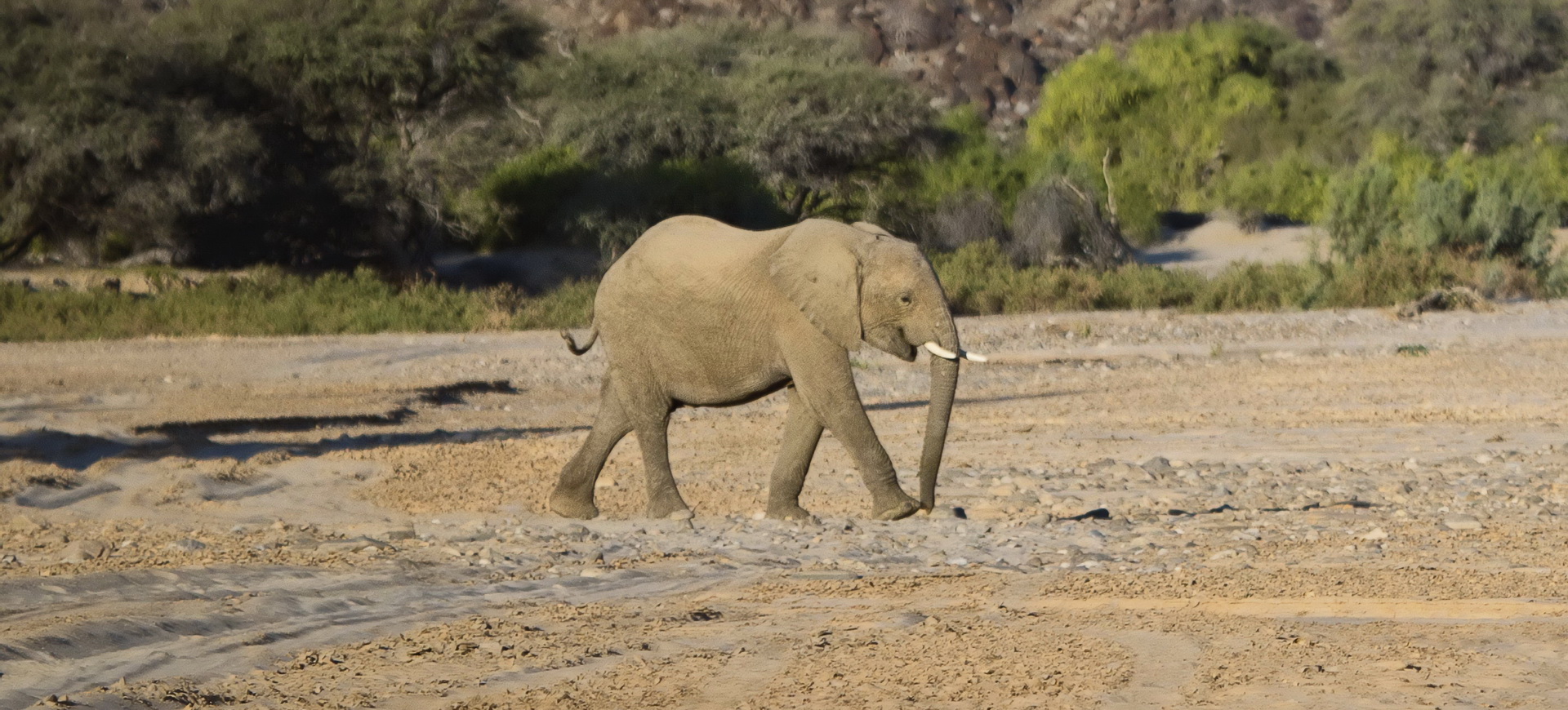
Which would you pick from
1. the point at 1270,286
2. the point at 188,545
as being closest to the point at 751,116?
the point at 1270,286

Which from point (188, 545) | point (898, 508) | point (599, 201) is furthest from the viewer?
point (599, 201)

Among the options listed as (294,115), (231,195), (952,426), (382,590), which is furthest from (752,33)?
(382,590)

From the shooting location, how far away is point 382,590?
7.28 meters

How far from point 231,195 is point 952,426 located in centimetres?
1665

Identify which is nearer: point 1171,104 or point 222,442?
point 222,442

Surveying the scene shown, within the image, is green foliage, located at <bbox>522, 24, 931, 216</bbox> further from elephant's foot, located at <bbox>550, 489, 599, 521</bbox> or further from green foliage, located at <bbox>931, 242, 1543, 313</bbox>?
elephant's foot, located at <bbox>550, 489, 599, 521</bbox>

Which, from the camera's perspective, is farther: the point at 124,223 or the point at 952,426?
the point at 124,223

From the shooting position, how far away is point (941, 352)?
8930mm

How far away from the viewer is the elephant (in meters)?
9.00

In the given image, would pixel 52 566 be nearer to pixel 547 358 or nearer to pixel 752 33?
pixel 547 358

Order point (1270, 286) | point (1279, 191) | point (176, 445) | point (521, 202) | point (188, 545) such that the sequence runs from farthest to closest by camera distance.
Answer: point (1279, 191), point (521, 202), point (1270, 286), point (176, 445), point (188, 545)

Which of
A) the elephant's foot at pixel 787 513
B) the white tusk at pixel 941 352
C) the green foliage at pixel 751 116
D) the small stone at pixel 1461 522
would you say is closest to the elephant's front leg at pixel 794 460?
the elephant's foot at pixel 787 513

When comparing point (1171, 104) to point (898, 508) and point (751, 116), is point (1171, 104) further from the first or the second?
point (898, 508)

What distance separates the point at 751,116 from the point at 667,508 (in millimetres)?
28060
